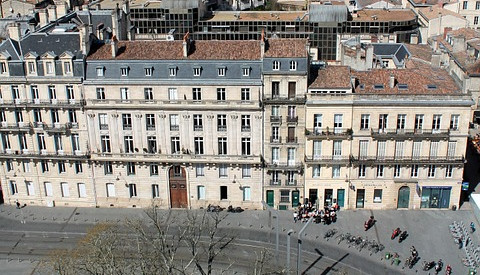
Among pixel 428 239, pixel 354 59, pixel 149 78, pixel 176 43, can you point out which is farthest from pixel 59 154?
pixel 428 239

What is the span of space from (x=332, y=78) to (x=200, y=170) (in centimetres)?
2530

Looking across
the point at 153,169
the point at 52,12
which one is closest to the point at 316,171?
the point at 153,169

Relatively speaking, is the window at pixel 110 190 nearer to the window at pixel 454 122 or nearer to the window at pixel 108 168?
the window at pixel 108 168

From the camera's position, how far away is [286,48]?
93.3m

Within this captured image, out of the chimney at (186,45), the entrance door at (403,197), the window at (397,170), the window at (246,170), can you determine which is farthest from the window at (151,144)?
the entrance door at (403,197)

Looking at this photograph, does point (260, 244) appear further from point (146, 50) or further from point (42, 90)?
point (42, 90)

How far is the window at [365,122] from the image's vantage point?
308 ft

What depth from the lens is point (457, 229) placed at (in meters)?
92.4

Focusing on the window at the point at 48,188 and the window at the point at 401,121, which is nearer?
the window at the point at 401,121

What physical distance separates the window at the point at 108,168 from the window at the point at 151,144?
731 centimetres

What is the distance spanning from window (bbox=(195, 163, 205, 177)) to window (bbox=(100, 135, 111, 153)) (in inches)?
562

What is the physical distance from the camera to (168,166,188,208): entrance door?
9900cm

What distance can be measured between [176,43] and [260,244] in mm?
33839

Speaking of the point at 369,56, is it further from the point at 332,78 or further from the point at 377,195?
the point at 377,195
